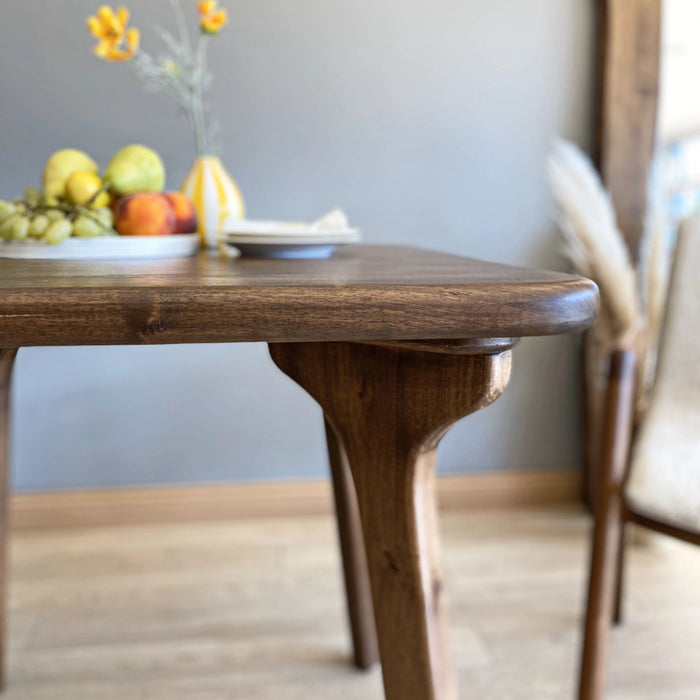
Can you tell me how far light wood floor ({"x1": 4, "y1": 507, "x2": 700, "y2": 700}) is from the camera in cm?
125

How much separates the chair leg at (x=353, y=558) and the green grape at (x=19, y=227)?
0.50 metres

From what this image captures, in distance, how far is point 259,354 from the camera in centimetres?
191

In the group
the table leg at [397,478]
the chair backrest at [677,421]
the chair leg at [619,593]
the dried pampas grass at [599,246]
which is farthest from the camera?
the dried pampas grass at [599,246]

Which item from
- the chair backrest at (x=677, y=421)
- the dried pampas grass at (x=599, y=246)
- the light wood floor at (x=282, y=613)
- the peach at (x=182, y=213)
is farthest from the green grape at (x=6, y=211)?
the dried pampas grass at (x=599, y=246)

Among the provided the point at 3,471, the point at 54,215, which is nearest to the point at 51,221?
the point at 54,215

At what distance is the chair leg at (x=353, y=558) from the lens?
116 cm

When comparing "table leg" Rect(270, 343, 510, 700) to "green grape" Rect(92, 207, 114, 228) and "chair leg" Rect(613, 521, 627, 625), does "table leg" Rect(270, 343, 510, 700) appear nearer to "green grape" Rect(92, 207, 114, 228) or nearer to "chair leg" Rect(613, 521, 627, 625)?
"green grape" Rect(92, 207, 114, 228)

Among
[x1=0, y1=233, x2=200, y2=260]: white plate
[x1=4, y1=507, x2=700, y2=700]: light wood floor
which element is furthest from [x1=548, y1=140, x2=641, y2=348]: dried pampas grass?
[x1=0, y1=233, x2=200, y2=260]: white plate

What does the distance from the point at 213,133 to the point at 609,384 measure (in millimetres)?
1148

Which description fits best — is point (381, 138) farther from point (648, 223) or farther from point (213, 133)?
point (648, 223)

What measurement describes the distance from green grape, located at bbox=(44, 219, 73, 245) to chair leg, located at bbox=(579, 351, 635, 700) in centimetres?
80

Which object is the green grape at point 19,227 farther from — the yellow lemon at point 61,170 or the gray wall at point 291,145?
the gray wall at point 291,145

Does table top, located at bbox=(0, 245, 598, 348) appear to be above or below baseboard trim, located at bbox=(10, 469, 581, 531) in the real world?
above

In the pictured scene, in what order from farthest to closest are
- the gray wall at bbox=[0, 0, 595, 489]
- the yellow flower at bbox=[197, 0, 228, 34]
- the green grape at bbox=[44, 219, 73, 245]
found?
the gray wall at bbox=[0, 0, 595, 489], the yellow flower at bbox=[197, 0, 228, 34], the green grape at bbox=[44, 219, 73, 245]
